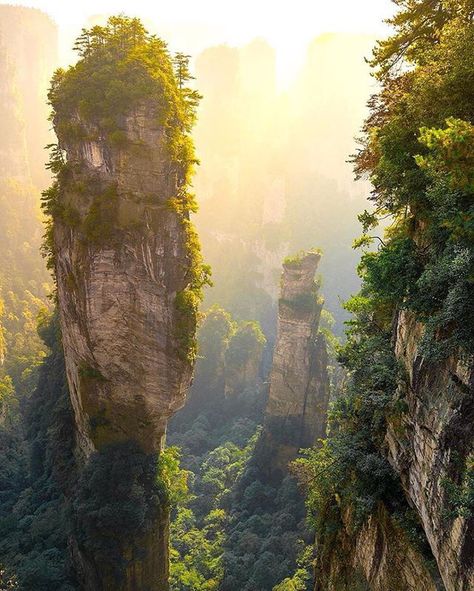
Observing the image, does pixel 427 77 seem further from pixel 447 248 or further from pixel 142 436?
pixel 142 436

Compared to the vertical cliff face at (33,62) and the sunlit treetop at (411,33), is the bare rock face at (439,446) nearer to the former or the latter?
the sunlit treetop at (411,33)

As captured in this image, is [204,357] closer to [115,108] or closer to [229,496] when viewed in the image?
[115,108]

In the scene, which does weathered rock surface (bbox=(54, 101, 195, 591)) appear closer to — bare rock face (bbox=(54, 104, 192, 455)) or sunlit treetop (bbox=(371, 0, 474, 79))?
bare rock face (bbox=(54, 104, 192, 455))

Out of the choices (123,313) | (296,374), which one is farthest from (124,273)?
(296,374)

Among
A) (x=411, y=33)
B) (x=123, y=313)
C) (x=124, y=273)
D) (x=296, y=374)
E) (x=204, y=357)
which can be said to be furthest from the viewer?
(x=296, y=374)

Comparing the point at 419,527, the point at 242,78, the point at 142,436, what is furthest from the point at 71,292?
the point at 242,78

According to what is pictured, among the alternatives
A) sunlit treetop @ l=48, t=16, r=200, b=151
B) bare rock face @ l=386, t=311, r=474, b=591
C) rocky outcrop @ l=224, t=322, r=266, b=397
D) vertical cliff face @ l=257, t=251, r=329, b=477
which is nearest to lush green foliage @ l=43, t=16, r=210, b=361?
sunlit treetop @ l=48, t=16, r=200, b=151
